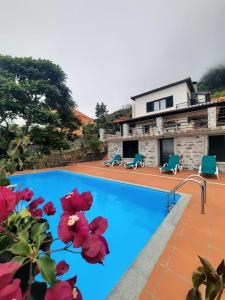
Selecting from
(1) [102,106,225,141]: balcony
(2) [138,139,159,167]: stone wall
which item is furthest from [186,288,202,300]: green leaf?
(2) [138,139,159,167]: stone wall

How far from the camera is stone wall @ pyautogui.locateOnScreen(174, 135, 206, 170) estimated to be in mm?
12953

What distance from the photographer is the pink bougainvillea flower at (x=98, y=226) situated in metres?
0.88

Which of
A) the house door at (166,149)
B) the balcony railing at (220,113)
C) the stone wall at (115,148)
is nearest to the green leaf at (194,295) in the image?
the house door at (166,149)

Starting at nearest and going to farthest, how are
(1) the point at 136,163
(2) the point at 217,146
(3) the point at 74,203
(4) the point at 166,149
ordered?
(3) the point at 74,203, (2) the point at 217,146, (4) the point at 166,149, (1) the point at 136,163

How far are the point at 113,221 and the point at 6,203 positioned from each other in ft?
20.0

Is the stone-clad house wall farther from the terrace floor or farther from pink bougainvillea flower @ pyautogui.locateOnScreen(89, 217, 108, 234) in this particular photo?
pink bougainvillea flower @ pyautogui.locateOnScreen(89, 217, 108, 234)

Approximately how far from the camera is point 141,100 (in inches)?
886

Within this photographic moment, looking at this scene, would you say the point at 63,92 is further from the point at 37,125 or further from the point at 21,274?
the point at 21,274

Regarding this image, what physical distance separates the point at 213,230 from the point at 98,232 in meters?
4.40

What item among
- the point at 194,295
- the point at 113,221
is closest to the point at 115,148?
the point at 113,221

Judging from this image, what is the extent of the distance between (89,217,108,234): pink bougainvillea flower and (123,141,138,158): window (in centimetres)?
1694

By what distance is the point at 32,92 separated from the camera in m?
16.7

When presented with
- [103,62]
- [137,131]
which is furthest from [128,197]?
[103,62]

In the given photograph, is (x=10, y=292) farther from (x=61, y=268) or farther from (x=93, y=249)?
(x=61, y=268)
